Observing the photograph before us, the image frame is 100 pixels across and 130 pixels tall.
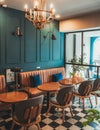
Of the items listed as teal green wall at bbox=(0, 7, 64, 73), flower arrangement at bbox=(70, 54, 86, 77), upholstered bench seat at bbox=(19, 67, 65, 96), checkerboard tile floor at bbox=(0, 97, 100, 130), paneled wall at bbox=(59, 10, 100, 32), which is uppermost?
paneled wall at bbox=(59, 10, 100, 32)

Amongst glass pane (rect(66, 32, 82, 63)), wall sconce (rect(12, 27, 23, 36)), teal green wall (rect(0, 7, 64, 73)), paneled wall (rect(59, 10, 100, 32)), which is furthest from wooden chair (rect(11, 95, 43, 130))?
glass pane (rect(66, 32, 82, 63))

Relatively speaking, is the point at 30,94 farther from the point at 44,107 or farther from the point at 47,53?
the point at 47,53

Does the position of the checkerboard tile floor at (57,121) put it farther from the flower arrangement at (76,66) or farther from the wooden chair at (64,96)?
the flower arrangement at (76,66)

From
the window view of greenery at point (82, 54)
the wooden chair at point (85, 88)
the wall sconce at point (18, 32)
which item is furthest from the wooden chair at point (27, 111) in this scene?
the window view of greenery at point (82, 54)

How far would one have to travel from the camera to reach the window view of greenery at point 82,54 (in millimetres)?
6152

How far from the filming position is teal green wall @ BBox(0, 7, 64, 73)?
4656 millimetres

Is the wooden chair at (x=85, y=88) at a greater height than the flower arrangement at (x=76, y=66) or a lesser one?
lesser

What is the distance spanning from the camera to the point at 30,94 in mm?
4262

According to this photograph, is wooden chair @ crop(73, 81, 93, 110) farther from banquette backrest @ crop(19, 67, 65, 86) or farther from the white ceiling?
the white ceiling

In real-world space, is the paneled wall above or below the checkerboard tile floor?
above

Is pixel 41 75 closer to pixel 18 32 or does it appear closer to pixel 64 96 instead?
pixel 18 32

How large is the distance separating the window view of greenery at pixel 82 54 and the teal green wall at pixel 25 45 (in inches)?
17.8

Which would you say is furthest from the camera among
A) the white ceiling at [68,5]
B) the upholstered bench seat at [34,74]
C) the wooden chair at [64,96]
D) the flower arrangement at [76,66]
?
the flower arrangement at [76,66]

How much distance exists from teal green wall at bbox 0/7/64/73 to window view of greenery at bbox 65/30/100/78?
0.45m
